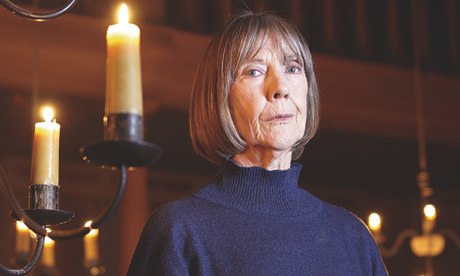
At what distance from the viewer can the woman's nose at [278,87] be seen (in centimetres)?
236

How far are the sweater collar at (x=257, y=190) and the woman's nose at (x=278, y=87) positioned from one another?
0.20 metres

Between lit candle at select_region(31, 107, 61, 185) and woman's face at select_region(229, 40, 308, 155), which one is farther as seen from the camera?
woman's face at select_region(229, 40, 308, 155)

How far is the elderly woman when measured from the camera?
89.7 inches

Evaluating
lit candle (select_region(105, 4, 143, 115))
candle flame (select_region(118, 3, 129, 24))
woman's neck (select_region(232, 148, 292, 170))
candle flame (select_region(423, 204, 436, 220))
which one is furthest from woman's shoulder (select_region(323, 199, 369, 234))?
candle flame (select_region(423, 204, 436, 220))

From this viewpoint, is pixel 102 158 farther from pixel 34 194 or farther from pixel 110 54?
pixel 34 194

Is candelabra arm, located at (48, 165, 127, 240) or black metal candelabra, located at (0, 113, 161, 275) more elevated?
black metal candelabra, located at (0, 113, 161, 275)

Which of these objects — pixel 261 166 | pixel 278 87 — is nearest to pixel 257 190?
pixel 261 166

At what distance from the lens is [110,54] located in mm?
1435

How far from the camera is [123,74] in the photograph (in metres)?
1.41

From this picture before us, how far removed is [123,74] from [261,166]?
1.09 meters

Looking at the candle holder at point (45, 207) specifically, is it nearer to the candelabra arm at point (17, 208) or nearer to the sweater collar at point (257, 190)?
the candelabra arm at point (17, 208)

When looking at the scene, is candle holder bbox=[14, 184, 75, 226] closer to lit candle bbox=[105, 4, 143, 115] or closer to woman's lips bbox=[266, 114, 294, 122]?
lit candle bbox=[105, 4, 143, 115]

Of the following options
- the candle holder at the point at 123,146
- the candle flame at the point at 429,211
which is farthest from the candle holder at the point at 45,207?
the candle flame at the point at 429,211

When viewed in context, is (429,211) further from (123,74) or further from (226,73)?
(123,74)
